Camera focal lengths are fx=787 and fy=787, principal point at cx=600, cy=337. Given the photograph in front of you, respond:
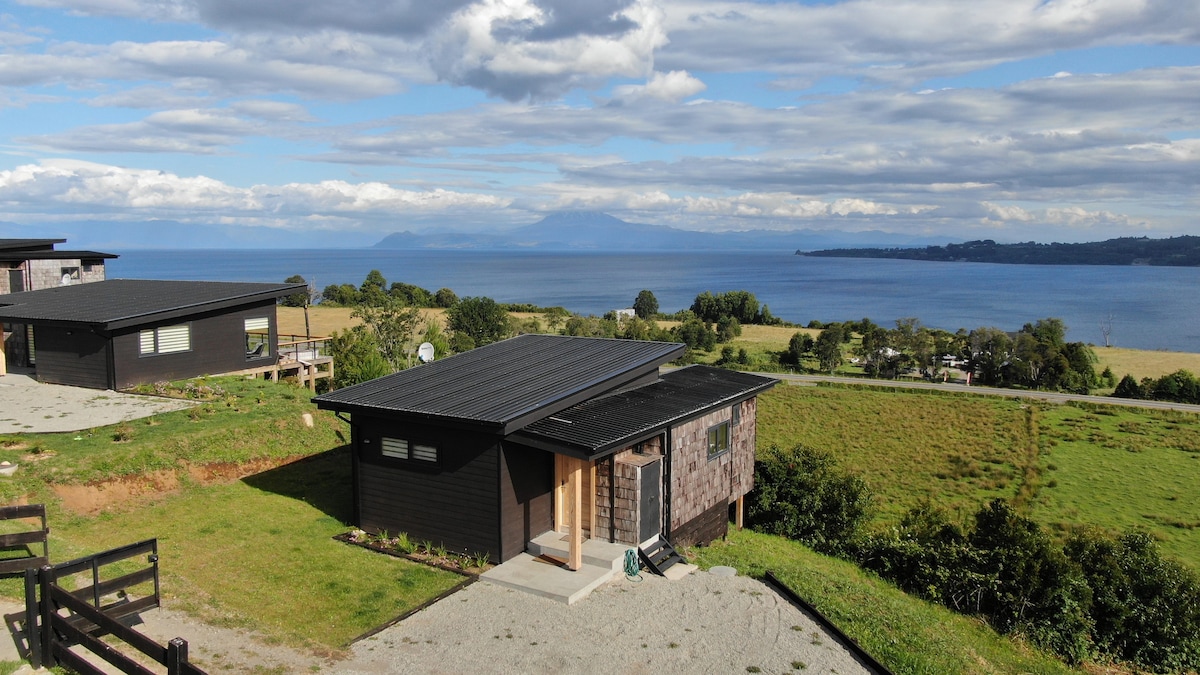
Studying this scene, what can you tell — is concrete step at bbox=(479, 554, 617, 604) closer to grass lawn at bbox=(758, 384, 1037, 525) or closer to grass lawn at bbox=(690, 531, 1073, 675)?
grass lawn at bbox=(690, 531, 1073, 675)

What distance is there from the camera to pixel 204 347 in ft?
79.0

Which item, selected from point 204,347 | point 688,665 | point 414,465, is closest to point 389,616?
point 414,465

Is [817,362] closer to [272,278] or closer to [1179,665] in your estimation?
[1179,665]

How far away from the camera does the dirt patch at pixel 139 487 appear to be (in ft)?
47.3

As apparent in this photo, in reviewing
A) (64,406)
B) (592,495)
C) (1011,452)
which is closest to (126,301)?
(64,406)

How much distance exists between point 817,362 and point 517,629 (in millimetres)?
60724

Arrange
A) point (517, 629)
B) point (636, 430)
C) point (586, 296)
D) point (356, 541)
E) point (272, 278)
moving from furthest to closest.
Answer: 1. point (272, 278)
2. point (586, 296)
3. point (356, 541)
4. point (636, 430)
5. point (517, 629)

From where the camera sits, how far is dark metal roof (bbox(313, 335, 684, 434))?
1289 cm

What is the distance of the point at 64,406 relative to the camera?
781 inches

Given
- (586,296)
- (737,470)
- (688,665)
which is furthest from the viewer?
(586,296)

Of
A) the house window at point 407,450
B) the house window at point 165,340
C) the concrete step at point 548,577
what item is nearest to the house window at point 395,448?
the house window at point 407,450

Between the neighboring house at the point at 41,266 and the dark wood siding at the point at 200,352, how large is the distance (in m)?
9.47

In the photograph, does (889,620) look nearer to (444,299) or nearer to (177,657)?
(177,657)

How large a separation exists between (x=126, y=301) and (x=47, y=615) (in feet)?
61.6
